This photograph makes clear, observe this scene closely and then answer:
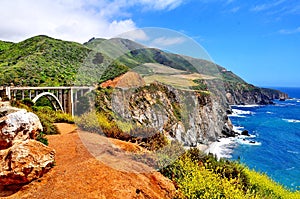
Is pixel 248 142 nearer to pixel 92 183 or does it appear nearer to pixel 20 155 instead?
pixel 92 183

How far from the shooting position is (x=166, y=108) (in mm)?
8531

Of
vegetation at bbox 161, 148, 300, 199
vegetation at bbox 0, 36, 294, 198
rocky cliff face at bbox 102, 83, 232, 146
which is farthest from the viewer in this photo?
rocky cliff face at bbox 102, 83, 232, 146

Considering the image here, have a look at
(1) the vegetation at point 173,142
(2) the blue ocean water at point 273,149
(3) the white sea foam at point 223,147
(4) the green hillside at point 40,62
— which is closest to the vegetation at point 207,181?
(1) the vegetation at point 173,142

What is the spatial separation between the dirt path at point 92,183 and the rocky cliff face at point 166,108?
6.40 feet

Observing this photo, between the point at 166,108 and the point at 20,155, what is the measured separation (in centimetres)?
434

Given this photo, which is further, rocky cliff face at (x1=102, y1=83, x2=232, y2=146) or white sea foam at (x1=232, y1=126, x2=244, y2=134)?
white sea foam at (x1=232, y1=126, x2=244, y2=134)

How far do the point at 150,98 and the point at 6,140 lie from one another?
4.17m

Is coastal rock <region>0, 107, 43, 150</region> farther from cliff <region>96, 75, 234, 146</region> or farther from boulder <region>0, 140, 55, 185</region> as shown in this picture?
cliff <region>96, 75, 234, 146</region>

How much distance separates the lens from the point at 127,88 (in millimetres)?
8836

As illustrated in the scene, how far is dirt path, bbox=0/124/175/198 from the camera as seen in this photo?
218 inches

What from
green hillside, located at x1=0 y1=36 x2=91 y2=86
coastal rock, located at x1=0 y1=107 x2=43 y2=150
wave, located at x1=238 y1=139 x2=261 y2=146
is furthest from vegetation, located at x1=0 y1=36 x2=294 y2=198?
wave, located at x1=238 y1=139 x2=261 y2=146

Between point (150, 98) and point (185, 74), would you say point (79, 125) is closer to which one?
point (150, 98)

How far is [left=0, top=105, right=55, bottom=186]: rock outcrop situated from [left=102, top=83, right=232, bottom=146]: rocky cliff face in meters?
2.99

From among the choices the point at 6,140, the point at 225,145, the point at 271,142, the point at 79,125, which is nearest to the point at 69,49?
the point at 225,145
